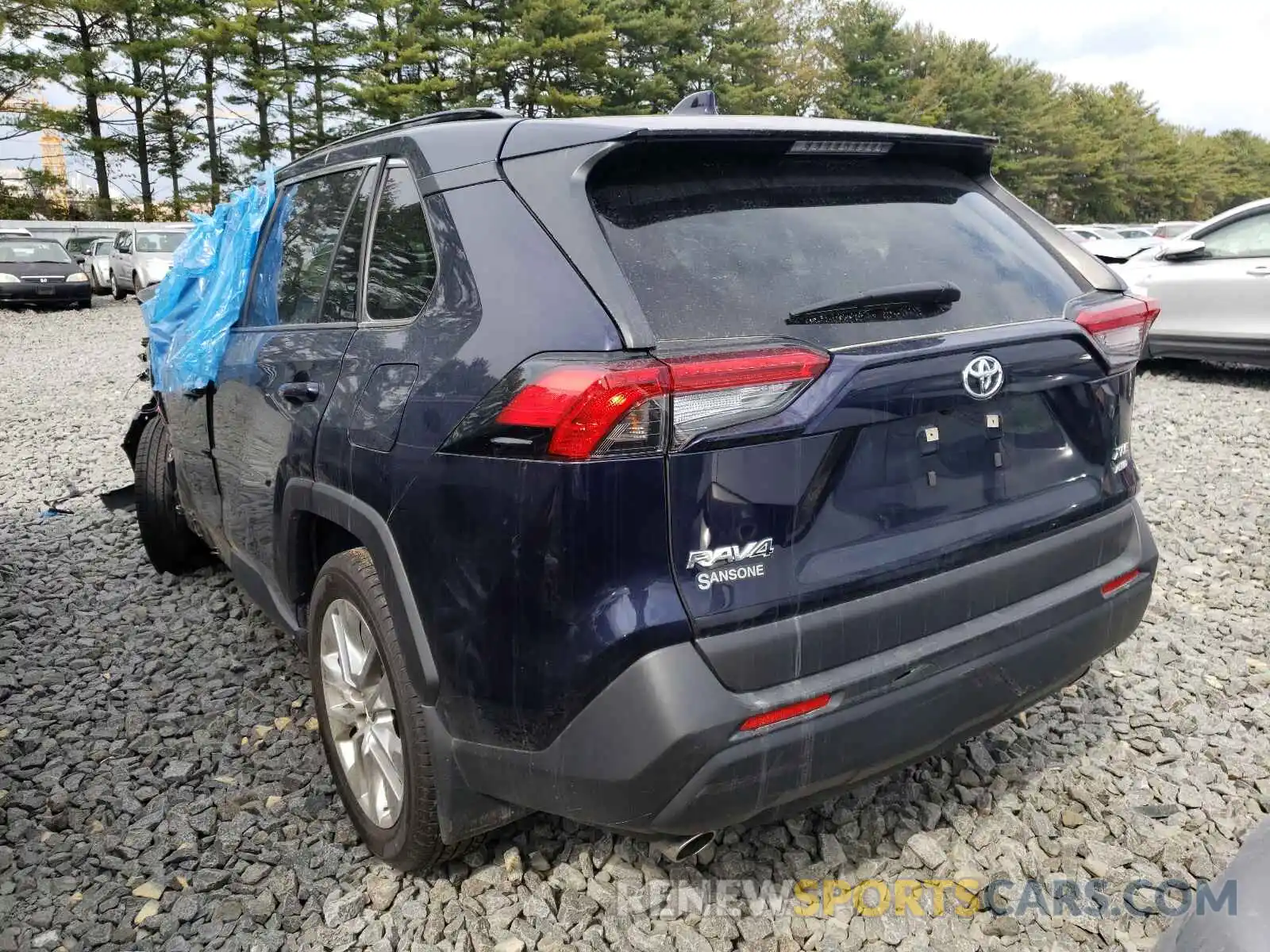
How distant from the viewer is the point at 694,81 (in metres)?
36.3

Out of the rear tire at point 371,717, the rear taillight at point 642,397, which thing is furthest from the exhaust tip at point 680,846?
the rear taillight at point 642,397

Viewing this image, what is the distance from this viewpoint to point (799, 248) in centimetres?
196

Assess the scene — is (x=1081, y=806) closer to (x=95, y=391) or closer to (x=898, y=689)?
(x=898, y=689)

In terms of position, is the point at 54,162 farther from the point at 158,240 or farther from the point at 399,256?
the point at 399,256

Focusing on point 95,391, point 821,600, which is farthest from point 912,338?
point 95,391

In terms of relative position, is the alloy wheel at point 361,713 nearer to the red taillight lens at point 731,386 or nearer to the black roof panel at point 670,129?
the red taillight lens at point 731,386

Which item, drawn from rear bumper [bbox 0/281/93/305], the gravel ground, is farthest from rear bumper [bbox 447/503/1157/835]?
rear bumper [bbox 0/281/93/305]

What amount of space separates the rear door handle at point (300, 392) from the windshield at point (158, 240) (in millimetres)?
20841

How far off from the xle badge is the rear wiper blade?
0.45 m

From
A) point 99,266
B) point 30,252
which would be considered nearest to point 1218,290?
point 30,252

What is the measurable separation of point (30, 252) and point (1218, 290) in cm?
2142

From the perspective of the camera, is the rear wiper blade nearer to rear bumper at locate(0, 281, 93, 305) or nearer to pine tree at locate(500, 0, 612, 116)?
rear bumper at locate(0, 281, 93, 305)

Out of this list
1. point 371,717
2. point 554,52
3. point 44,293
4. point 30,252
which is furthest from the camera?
point 554,52

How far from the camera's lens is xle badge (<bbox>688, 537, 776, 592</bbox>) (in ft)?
5.44
